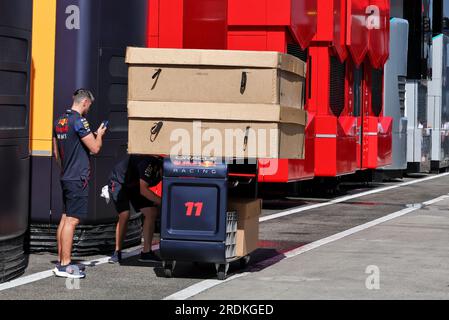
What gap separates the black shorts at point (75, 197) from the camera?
411 inches

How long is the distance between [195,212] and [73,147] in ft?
4.21

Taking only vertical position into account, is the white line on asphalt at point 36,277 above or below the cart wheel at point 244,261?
below

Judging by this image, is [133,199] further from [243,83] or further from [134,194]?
[243,83]

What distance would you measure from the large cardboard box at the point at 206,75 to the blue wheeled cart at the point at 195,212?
613 millimetres

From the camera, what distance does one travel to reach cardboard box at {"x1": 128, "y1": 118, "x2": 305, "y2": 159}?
10.3 meters

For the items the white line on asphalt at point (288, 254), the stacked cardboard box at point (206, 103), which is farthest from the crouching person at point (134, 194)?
the white line on asphalt at point (288, 254)

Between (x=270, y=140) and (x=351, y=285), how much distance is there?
4.92 ft

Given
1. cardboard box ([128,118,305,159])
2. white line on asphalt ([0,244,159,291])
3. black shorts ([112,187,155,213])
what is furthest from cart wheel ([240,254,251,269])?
white line on asphalt ([0,244,159,291])

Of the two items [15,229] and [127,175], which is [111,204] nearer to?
[127,175]

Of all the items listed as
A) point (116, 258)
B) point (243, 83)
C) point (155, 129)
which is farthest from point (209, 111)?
point (116, 258)

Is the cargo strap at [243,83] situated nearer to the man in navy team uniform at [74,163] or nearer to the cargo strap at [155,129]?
the cargo strap at [155,129]

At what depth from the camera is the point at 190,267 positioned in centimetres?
1127

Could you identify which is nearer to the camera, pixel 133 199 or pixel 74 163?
pixel 74 163

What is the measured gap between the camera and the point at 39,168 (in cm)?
1229
